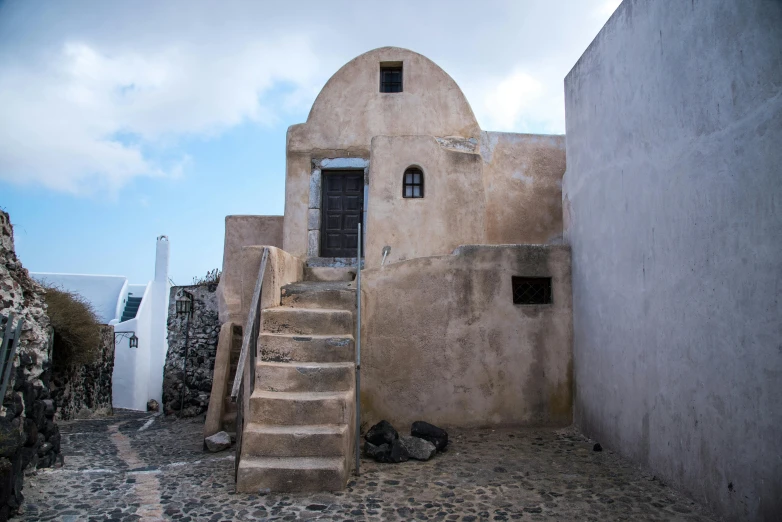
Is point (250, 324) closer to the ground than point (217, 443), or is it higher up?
higher up

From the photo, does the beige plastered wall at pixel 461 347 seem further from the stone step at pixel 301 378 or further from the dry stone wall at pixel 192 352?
the dry stone wall at pixel 192 352

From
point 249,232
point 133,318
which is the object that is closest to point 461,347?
point 249,232

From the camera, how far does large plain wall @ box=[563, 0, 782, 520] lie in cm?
367

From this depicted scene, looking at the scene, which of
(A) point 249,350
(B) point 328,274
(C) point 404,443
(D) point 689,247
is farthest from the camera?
(B) point 328,274

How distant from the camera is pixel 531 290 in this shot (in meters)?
7.15

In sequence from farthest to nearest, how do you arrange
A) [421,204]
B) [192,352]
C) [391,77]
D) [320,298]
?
[192,352], [391,77], [421,204], [320,298]

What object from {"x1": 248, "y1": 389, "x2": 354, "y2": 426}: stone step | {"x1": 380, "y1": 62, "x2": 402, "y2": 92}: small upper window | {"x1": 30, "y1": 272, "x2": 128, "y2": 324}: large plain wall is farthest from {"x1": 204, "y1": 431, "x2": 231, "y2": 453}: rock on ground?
{"x1": 30, "y1": 272, "x2": 128, "y2": 324}: large plain wall

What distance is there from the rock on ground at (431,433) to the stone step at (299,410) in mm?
1223

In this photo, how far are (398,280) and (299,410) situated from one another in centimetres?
221

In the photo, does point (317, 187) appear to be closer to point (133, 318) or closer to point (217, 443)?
point (217, 443)

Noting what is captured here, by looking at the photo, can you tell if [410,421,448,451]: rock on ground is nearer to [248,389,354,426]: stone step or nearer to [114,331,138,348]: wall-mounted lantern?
[248,389,354,426]: stone step

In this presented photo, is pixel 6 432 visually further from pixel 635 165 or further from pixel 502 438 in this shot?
pixel 635 165

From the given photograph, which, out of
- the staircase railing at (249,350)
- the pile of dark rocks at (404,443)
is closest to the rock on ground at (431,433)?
the pile of dark rocks at (404,443)

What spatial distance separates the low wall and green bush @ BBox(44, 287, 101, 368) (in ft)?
1.11
